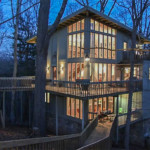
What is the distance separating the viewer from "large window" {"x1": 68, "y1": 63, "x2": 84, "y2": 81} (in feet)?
43.5

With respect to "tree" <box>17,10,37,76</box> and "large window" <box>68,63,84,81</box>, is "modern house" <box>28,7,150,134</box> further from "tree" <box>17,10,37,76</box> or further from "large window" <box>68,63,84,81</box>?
"tree" <box>17,10,37,76</box>

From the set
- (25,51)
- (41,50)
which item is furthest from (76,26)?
(25,51)

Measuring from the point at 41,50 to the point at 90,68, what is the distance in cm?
433

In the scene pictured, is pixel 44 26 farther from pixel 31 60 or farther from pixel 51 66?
pixel 31 60

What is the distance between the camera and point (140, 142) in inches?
552

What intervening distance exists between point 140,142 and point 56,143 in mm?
10637

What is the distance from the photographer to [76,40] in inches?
536

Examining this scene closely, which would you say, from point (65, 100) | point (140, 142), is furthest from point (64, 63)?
point (140, 142)

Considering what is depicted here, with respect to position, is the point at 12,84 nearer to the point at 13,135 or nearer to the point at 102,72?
the point at 13,135

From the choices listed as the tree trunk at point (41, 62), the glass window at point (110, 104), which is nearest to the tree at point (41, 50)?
the tree trunk at point (41, 62)

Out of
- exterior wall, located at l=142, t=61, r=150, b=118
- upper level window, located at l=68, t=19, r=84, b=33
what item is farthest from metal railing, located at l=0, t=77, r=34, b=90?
exterior wall, located at l=142, t=61, r=150, b=118

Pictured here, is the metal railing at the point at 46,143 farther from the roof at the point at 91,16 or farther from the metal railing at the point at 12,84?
the roof at the point at 91,16

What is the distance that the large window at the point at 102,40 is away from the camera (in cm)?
1318

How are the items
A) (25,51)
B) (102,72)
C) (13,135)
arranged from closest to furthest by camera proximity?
(13,135)
(102,72)
(25,51)
